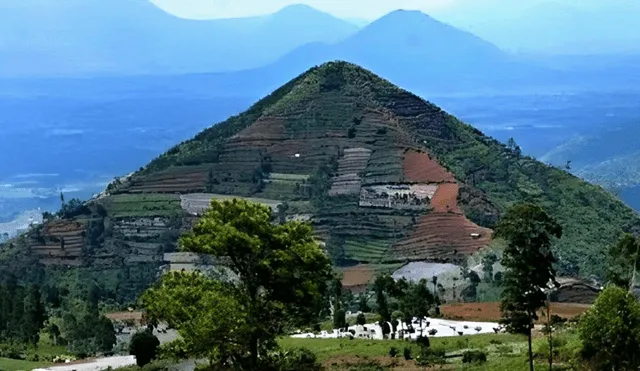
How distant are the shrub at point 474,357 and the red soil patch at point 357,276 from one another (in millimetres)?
36981

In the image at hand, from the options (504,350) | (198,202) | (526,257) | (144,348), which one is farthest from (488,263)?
(526,257)

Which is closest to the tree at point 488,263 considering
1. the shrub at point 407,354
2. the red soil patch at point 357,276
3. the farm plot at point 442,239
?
the farm plot at point 442,239

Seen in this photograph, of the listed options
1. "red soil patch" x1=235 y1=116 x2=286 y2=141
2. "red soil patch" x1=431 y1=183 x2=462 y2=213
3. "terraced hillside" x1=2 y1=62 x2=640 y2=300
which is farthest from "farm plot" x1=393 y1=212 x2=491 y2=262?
"red soil patch" x1=235 y1=116 x2=286 y2=141

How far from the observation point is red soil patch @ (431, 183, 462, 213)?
258 feet

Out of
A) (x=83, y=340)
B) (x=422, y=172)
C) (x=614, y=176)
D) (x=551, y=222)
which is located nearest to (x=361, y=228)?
(x=422, y=172)

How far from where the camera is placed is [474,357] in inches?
1261

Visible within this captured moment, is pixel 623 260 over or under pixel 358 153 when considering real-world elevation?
under

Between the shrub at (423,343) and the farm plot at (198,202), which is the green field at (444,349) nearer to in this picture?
the shrub at (423,343)

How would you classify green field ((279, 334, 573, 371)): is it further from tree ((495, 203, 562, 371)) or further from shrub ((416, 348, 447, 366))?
tree ((495, 203, 562, 371))

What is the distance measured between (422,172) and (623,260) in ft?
154

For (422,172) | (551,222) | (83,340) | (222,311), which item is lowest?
(83,340)

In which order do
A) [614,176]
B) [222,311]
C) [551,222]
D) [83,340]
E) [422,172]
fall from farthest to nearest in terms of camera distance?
[614,176] → [422,172] → [83,340] → [551,222] → [222,311]

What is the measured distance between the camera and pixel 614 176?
183875 millimetres

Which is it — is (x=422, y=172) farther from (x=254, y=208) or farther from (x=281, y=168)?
(x=254, y=208)
